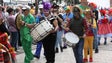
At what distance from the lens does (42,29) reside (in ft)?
30.3

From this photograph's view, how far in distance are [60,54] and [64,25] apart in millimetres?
3501

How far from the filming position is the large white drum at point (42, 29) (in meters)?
9.24

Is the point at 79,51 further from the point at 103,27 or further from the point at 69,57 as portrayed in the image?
the point at 103,27

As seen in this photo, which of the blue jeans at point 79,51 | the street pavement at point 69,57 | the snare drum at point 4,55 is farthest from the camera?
the street pavement at point 69,57

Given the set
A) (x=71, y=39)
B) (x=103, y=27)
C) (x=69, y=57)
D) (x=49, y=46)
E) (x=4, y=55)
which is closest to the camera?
(x=4, y=55)

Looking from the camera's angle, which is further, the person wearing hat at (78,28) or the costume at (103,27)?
→ the costume at (103,27)

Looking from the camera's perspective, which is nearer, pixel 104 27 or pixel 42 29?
pixel 42 29

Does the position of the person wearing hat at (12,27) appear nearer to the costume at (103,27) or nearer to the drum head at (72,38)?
the costume at (103,27)

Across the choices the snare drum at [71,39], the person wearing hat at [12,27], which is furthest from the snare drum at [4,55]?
the person wearing hat at [12,27]

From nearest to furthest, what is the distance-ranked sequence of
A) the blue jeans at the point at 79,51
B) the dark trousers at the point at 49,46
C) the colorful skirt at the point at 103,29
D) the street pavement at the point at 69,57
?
the blue jeans at the point at 79,51 → the dark trousers at the point at 49,46 → the street pavement at the point at 69,57 → the colorful skirt at the point at 103,29

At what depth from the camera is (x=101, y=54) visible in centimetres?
1333

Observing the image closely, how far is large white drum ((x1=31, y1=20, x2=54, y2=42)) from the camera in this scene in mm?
9242

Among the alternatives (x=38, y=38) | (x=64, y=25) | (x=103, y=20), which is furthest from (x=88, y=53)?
(x=103, y=20)

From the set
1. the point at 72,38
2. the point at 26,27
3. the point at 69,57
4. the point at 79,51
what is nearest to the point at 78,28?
the point at 72,38
